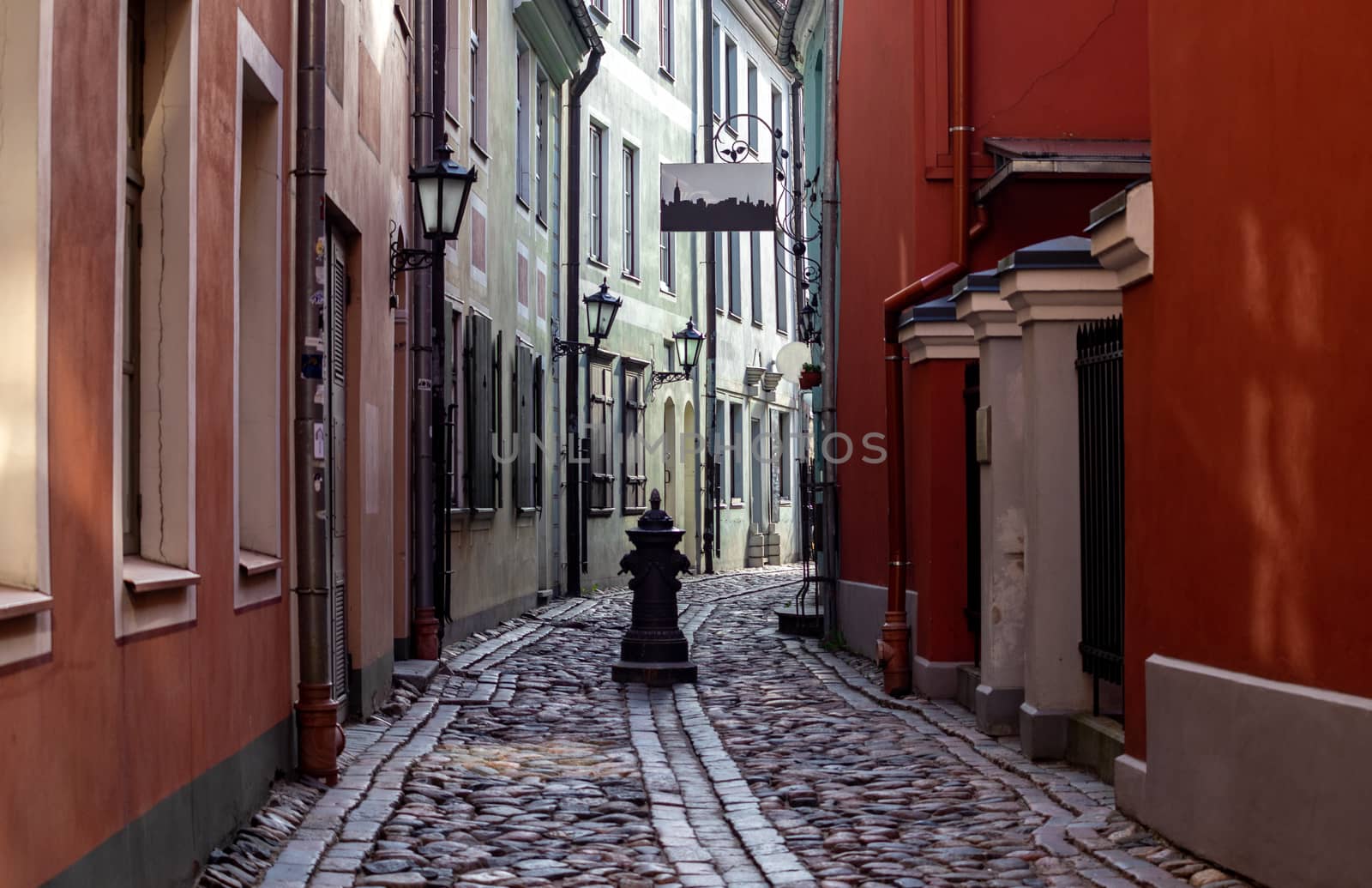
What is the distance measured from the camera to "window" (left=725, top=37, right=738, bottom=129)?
33156 mm

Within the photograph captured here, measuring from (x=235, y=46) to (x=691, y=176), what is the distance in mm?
11895

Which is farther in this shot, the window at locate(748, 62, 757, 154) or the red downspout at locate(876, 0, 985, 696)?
the window at locate(748, 62, 757, 154)

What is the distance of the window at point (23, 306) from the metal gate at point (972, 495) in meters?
7.35

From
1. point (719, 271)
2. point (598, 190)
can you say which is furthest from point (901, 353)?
point (719, 271)

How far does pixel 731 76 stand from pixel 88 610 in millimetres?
29746

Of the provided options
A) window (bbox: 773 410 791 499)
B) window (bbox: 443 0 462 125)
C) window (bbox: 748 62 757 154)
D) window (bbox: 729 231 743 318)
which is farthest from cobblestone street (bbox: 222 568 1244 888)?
window (bbox: 773 410 791 499)

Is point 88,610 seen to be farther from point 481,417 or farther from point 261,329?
point 481,417

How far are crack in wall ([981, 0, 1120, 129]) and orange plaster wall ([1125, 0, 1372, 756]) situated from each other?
18.4 feet

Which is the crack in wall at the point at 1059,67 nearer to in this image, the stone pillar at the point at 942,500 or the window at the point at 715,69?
the stone pillar at the point at 942,500

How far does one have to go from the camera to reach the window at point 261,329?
303 inches

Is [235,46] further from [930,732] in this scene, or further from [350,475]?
[930,732]

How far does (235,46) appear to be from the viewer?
6.92 metres

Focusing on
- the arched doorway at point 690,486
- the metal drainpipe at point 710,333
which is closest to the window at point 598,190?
the metal drainpipe at point 710,333

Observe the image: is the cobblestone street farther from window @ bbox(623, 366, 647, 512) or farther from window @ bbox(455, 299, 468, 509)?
window @ bbox(623, 366, 647, 512)
